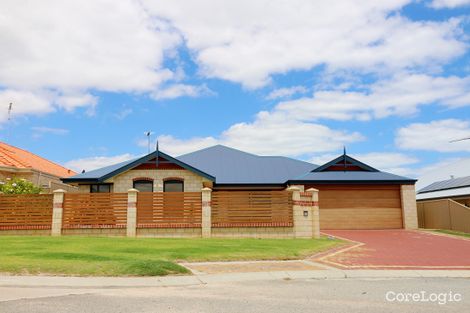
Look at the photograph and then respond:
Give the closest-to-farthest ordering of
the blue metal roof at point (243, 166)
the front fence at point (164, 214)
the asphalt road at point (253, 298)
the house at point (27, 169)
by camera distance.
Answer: the asphalt road at point (253, 298)
the front fence at point (164, 214)
the blue metal roof at point (243, 166)
the house at point (27, 169)

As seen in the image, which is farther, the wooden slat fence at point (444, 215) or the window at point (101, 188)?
the window at point (101, 188)

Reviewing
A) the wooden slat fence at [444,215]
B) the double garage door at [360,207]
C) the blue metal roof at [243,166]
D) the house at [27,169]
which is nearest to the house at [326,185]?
the double garage door at [360,207]

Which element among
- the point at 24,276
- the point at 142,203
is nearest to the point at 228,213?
the point at 142,203

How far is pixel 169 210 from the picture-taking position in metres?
20.3

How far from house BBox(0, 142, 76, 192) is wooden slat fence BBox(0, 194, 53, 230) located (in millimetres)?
9876

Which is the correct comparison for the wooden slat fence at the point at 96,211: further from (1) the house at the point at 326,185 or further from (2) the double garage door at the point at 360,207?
(2) the double garage door at the point at 360,207

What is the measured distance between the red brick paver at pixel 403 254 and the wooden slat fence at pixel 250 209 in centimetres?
355

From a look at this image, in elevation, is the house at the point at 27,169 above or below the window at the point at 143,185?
above

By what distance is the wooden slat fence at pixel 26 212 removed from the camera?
2038 centimetres

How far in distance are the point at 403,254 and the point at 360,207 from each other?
11.6m

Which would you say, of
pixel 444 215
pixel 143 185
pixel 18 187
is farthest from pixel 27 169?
pixel 444 215

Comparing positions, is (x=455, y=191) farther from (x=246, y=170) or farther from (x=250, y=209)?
(x=250, y=209)

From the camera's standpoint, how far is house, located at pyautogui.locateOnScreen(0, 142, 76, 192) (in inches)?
1204

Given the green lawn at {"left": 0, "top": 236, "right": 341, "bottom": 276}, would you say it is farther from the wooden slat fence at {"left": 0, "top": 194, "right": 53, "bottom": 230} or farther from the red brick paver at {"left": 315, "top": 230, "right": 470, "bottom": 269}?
the wooden slat fence at {"left": 0, "top": 194, "right": 53, "bottom": 230}
